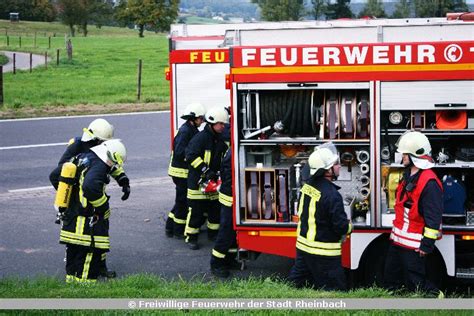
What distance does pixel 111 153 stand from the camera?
28.6 ft

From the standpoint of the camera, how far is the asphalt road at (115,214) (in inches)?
394

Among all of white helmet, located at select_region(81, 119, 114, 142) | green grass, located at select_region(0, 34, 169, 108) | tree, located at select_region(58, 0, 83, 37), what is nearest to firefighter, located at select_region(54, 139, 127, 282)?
white helmet, located at select_region(81, 119, 114, 142)

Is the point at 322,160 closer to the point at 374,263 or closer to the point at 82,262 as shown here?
the point at 374,263

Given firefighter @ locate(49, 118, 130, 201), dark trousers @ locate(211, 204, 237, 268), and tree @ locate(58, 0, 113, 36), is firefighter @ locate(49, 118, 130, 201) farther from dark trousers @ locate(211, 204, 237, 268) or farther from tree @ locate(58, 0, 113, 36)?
tree @ locate(58, 0, 113, 36)

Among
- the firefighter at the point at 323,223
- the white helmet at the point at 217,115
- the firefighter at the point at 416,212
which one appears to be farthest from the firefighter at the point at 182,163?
the firefighter at the point at 416,212

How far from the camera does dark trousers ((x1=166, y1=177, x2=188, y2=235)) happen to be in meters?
11.0

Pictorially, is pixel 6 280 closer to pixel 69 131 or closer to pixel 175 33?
pixel 175 33

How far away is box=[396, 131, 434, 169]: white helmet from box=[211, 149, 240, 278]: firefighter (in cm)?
221

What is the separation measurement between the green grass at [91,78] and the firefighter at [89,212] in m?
15.1

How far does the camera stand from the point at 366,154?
8.28 metres

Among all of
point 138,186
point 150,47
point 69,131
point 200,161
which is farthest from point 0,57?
point 200,161

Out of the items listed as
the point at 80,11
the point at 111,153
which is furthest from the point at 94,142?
the point at 80,11

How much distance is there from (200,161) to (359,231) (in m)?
2.59

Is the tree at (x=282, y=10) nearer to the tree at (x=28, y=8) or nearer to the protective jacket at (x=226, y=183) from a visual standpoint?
the tree at (x=28, y=8)
